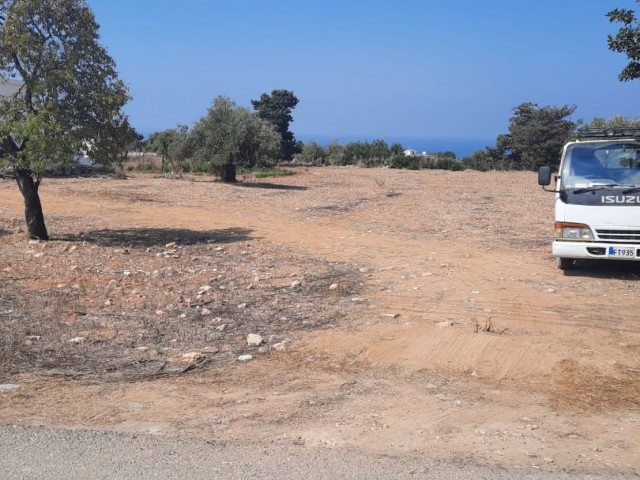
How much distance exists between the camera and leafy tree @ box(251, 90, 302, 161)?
4709 cm

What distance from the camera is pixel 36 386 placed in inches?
234

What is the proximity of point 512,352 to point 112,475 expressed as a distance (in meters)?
4.06

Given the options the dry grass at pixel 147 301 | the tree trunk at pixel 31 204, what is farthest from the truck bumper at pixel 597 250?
the tree trunk at pixel 31 204

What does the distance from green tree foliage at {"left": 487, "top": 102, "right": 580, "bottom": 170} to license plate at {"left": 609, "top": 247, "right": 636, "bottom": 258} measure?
3175 cm

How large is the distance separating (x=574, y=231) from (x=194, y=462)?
23.5ft

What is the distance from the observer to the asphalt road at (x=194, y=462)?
4289mm

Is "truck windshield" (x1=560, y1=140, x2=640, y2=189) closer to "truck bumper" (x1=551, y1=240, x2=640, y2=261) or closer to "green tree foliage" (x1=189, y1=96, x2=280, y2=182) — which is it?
"truck bumper" (x1=551, y1=240, x2=640, y2=261)

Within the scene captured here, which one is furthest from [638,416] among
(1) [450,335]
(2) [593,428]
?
(1) [450,335]

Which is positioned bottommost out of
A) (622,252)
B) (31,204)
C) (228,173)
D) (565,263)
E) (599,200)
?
(565,263)

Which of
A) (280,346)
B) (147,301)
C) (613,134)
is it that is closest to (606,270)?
(613,134)

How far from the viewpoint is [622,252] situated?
31.8 feet

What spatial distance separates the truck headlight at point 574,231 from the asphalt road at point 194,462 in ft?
19.8

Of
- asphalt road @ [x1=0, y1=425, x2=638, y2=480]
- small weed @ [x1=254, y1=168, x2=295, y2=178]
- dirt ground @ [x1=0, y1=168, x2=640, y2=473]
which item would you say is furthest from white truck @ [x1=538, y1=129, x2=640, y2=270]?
small weed @ [x1=254, y1=168, x2=295, y2=178]

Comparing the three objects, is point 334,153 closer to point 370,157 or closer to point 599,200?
point 370,157
